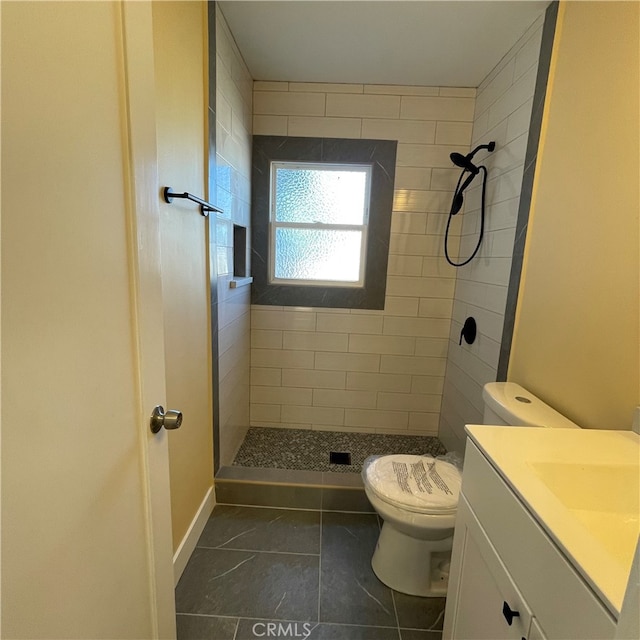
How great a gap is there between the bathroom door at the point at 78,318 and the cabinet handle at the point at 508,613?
775 millimetres

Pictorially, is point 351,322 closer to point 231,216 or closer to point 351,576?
point 231,216

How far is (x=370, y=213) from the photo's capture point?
7.57 feet

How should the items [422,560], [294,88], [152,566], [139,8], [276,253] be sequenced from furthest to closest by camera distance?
1. [276,253]
2. [294,88]
3. [422,560]
4. [152,566]
5. [139,8]

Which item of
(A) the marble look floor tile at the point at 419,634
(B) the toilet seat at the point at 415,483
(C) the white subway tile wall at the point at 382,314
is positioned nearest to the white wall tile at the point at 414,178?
(C) the white subway tile wall at the point at 382,314

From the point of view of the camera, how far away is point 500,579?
0.76 m

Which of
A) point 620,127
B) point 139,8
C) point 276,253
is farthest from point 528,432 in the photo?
point 276,253

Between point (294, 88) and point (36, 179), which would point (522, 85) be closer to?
point (294, 88)

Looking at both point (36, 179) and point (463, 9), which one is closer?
point (36, 179)

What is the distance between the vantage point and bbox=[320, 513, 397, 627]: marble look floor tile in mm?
1324

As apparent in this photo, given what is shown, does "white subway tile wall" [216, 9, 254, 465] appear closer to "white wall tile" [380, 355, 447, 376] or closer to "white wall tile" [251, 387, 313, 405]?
"white wall tile" [251, 387, 313, 405]

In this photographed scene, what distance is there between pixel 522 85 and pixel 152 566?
2.25m

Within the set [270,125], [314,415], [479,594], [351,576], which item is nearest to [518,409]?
[479,594]

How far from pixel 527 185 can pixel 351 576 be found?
1.82 m

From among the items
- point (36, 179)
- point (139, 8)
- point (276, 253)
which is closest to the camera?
point (36, 179)
